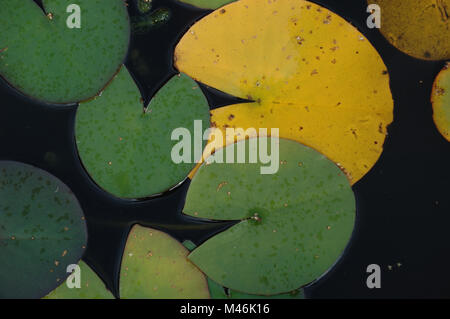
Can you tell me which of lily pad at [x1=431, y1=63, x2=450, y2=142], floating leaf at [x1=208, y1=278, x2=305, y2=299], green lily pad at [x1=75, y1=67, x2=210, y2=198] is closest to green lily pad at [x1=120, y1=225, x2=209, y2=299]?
floating leaf at [x1=208, y1=278, x2=305, y2=299]

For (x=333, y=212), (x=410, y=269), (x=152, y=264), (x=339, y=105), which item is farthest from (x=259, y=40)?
(x=410, y=269)

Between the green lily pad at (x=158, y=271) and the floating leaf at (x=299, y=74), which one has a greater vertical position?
the floating leaf at (x=299, y=74)

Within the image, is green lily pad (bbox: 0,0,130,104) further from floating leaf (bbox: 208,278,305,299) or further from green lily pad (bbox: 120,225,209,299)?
floating leaf (bbox: 208,278,305,299)

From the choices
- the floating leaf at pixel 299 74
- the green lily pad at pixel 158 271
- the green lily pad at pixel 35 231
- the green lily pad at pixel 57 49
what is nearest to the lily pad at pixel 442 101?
the floating leaf at pixel 299 74

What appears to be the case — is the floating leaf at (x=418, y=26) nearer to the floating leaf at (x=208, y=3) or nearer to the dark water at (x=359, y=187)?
the dark water at (x=359, y=187)

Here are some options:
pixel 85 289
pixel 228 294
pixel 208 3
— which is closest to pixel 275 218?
pixel 228 294
